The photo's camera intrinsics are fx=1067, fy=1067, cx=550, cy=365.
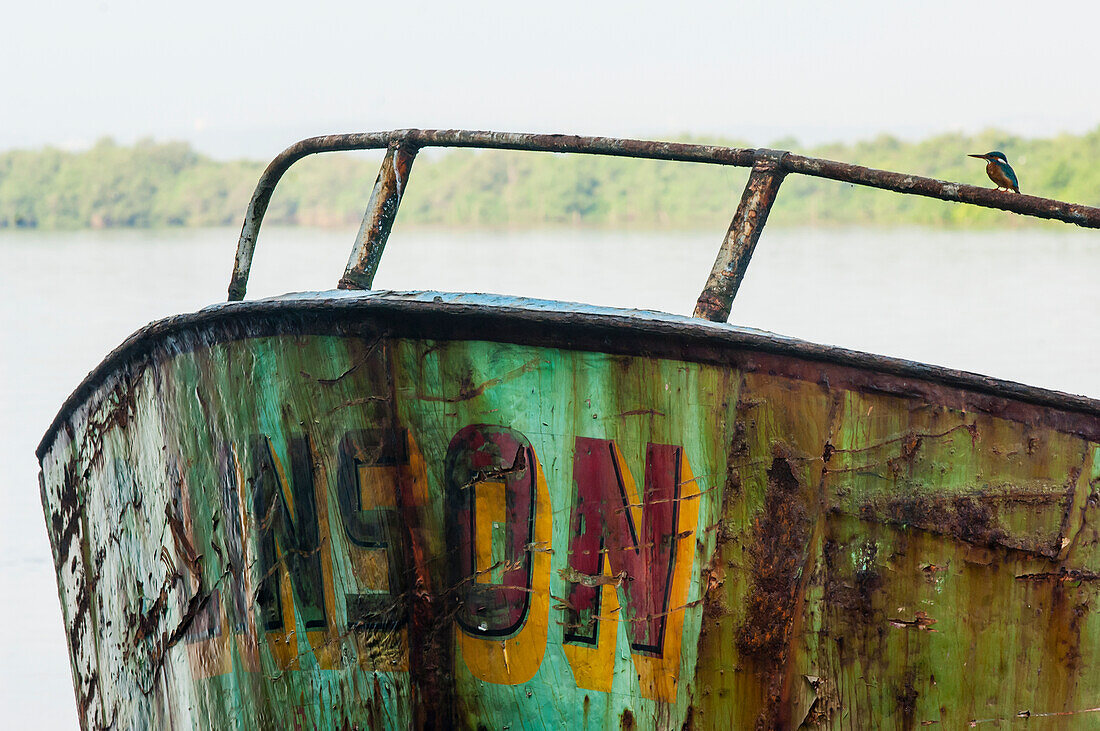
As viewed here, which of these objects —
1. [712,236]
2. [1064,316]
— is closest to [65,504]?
[1064,316]

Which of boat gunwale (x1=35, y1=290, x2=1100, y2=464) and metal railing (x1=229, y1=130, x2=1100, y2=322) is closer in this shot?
boat gunwale (x1=35, y1=290, x2=1100, y2=464)

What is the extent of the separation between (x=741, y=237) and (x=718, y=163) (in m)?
0.26

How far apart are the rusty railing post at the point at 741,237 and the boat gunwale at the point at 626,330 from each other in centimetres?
22

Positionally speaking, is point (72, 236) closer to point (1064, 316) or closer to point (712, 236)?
point (712, 236)

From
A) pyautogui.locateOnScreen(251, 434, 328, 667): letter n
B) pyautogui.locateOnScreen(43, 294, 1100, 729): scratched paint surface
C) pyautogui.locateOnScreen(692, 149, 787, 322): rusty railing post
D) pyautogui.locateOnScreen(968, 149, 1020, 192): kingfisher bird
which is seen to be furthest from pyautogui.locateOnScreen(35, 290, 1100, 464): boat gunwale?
pyautogui.locateOnScreen(968, 149, 1020, 192): kingfisher bird

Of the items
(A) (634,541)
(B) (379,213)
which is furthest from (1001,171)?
(B) (379,213)

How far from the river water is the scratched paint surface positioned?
4769mm

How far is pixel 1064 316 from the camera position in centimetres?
2372

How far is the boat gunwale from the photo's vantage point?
6.92 feet

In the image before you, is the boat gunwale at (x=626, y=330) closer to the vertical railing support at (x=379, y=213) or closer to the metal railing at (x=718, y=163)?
the metal railing at (x=718, y=163)

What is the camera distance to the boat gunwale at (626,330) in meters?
2.11

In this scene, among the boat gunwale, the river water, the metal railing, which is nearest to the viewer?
the boat gunwale

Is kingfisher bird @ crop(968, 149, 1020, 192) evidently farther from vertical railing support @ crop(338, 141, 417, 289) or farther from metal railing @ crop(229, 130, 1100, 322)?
vertical railing support @ crop(338, 141, 417, 289)

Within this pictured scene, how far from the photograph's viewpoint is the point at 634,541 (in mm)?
2254
